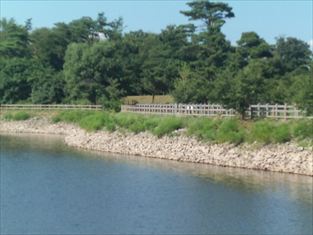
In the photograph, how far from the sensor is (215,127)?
4591 cm

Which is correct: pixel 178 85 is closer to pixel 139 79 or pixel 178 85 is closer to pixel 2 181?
pixel 139 79

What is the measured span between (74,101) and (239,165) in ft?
163

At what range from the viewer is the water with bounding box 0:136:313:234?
2530cm

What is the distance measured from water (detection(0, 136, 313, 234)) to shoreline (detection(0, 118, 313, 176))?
1254 mm

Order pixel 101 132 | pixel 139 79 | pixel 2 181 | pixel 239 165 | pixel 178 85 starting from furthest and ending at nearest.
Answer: pixel 139 79 < pixel 178 85 < pixel 101 132 < pixel 239 165 < pixel 2 181

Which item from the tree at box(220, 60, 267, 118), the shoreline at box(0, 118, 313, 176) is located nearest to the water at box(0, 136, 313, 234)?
the shoreline at box(0, 118, 313, 176)

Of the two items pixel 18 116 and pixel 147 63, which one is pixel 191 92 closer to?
pixel 18 116

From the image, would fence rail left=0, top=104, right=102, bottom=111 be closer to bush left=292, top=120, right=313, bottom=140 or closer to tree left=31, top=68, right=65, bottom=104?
tree left=31, top=68, right=65, bottom=104

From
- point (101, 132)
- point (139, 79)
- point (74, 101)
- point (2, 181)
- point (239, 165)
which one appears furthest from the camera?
point (139, 79)

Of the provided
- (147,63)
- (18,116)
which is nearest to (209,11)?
(147,63)

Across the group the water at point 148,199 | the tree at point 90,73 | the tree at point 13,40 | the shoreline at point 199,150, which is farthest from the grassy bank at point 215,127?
the tree at point 13,40

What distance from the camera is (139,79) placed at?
93.8m

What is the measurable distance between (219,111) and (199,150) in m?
6.84

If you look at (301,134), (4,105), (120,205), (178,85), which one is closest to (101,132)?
(178,85)
